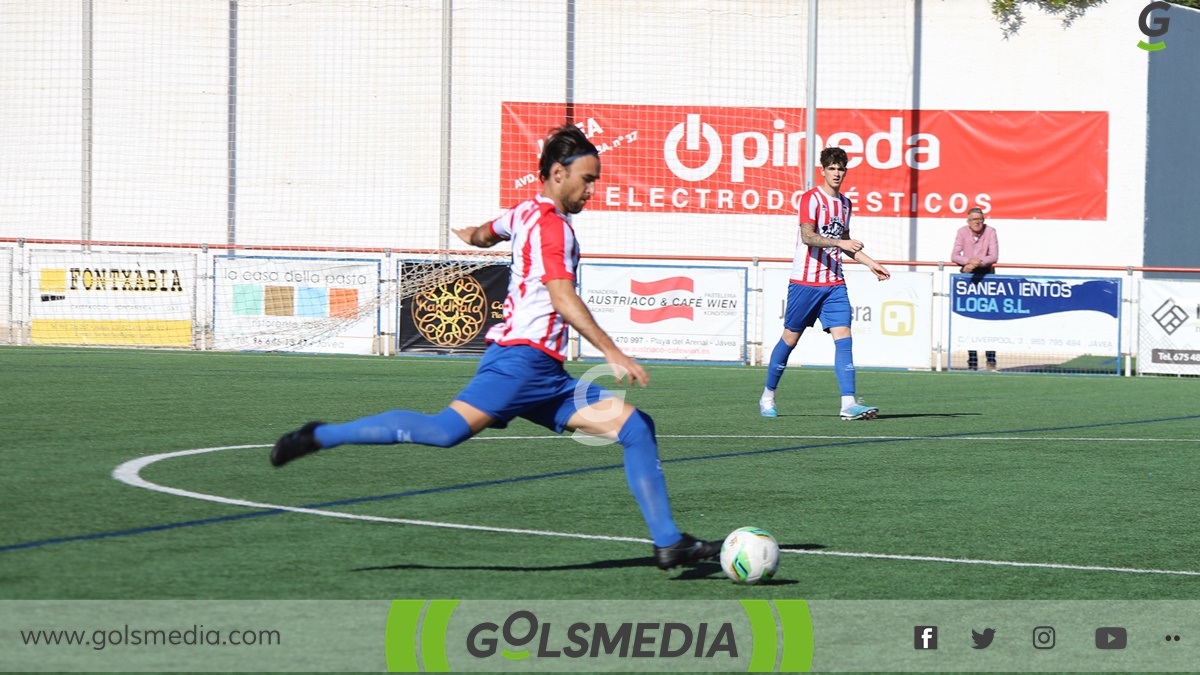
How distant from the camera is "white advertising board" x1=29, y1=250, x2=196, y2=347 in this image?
20.9 metres

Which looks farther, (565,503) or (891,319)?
(891,319)

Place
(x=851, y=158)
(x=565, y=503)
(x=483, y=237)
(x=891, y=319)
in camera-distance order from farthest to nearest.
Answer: (x=851, y=158), (x=891, y=319), (x=565, y=503), (x=483, y=237)

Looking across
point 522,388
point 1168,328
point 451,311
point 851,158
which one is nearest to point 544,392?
point 522,388

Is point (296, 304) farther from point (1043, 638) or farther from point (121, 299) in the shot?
point (1043, 638)

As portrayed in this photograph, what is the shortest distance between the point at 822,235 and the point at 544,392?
7235 mm

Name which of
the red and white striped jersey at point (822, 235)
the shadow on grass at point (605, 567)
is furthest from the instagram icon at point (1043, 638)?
the red and white striped jersey at point (822, 235)

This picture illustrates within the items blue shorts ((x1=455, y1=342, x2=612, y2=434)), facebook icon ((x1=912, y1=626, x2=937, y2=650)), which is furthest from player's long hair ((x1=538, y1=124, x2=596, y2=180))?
facebook icon ((x1=912, y1=626, x2=937, y2=650))

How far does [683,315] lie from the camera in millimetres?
20578

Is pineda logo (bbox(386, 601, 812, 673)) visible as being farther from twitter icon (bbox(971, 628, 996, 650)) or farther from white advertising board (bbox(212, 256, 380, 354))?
white advertising board (bbox(212, 256, 380, 354))

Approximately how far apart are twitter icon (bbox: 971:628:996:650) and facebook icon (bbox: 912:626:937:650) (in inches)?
5.0

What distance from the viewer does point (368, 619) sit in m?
4.83

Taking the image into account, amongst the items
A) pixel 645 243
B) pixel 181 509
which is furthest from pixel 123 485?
pixel 645 243

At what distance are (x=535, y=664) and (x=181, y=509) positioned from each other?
10.1 feet

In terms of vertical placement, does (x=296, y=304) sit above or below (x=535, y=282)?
below
